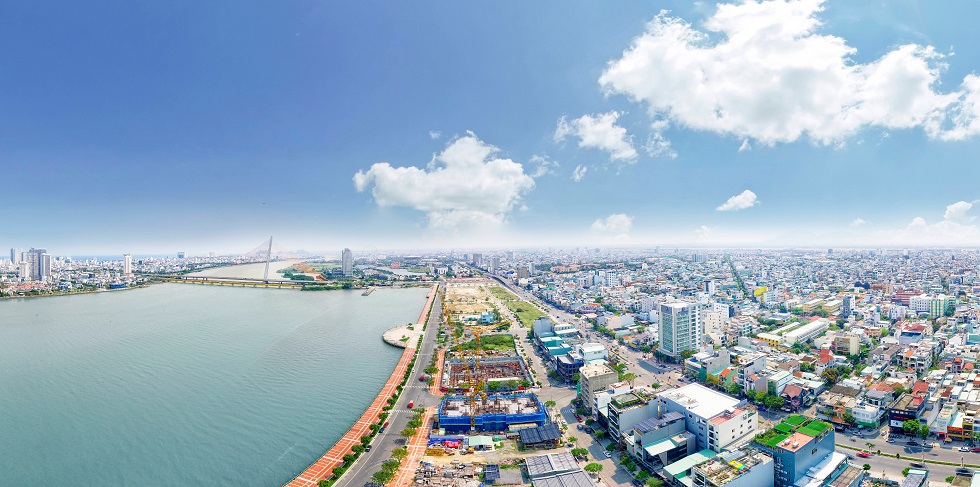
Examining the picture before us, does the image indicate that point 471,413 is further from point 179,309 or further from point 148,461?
point 179,309

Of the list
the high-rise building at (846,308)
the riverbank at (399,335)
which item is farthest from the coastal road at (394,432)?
the high-rise building at (846,308)

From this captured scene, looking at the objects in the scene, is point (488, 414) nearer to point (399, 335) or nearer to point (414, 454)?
point (414, 454)

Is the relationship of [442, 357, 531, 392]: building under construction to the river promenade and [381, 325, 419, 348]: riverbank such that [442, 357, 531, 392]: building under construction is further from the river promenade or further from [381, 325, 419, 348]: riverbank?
[381, 325, 419, 348]: riverbank

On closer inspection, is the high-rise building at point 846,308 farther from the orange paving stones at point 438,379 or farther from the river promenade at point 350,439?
the river promenade at point 350,439

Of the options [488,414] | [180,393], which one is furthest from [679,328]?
[180,393]

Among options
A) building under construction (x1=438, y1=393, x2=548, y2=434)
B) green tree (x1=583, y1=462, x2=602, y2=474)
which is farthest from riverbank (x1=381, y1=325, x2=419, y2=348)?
green tree (x1=583, y1=462, x2=602, y2=474)

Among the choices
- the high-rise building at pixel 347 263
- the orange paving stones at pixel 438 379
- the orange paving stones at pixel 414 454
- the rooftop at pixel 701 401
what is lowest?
the orange paving stones at pixel 414 454
